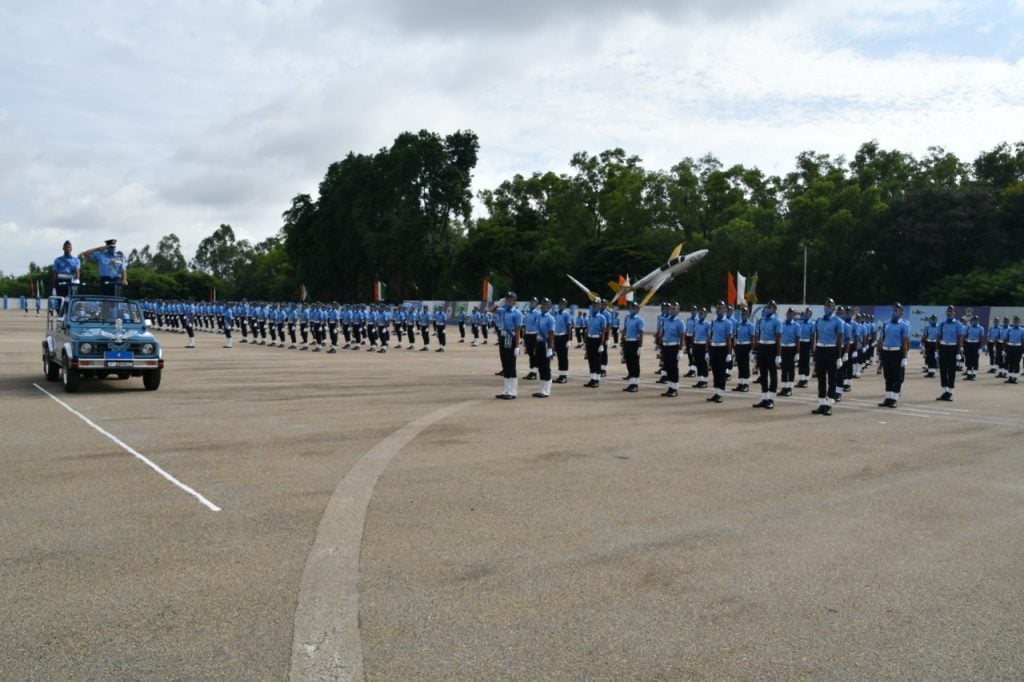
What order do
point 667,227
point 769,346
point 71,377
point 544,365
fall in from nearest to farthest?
→ 1. point 71,377
2. point 769,346
3. point 544,365
4. point 667,227

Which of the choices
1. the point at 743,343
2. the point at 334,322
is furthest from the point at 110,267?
the point at 334,322

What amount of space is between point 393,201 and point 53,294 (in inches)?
2392

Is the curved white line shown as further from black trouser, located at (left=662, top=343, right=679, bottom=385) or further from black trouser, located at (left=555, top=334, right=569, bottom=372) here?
black trouser, located at (left=555, top=334, right=569, bottom=372)

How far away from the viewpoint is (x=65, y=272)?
57.8ft

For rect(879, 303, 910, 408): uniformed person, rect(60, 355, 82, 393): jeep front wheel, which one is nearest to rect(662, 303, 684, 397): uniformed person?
rect(879, 303, 910, 408): uniformed person

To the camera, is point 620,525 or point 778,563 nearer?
point 778,563

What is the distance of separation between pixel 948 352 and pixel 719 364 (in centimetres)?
558

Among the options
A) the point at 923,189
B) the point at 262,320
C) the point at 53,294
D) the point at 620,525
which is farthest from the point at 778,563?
the point at 923,189

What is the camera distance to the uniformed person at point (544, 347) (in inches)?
653

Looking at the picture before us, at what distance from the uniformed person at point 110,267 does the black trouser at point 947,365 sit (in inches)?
713

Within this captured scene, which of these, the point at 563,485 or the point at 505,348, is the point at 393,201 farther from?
the point at 563,485

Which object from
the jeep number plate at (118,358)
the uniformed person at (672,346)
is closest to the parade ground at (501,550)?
the jeep number plate at (118,358)

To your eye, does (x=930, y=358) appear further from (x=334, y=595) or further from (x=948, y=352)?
(x=334, y=595)

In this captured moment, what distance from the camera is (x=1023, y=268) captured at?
46375 mm
